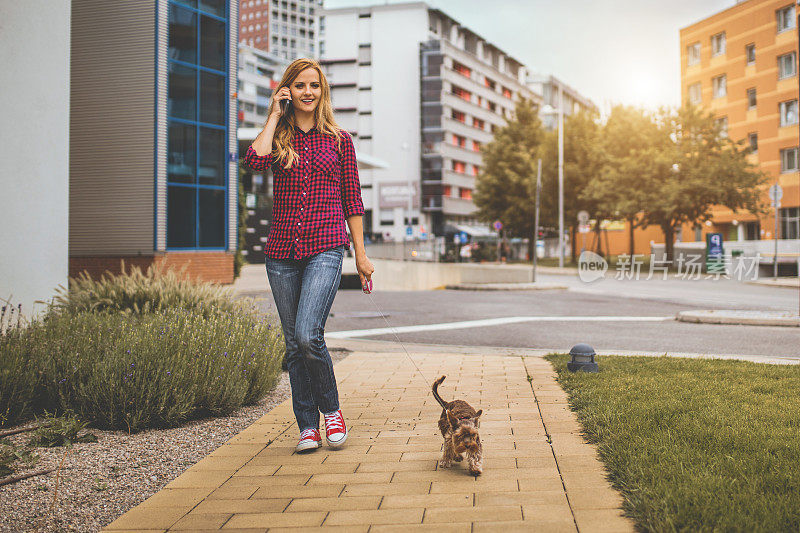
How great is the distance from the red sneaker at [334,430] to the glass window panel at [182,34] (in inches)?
688

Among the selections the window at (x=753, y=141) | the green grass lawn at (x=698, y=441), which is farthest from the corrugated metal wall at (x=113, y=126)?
the window at (x=753, y=141)

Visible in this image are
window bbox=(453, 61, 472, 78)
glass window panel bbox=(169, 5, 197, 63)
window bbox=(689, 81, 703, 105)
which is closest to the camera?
glass window panel bbox=(169, 5, 197, 63)

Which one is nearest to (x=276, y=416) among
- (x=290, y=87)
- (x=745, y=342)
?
(x=290, y=87)

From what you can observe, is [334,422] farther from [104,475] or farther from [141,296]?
[141,296]

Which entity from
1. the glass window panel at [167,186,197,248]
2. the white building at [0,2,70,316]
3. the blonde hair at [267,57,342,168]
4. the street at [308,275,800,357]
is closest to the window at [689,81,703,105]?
the street at [308,275,800,357]

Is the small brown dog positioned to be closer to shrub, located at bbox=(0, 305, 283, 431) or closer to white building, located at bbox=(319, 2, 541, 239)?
shrub, located at bbox=(0, 305, 283, 431)

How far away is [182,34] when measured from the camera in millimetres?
19719

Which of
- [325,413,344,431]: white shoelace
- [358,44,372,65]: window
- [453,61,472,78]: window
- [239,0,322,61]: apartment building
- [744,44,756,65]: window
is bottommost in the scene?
[325,413,344,431]: white shoelace

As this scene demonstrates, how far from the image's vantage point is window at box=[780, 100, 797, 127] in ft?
134

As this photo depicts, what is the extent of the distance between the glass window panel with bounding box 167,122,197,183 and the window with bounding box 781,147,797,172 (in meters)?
34.3

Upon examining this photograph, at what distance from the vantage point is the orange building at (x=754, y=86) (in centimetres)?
4078

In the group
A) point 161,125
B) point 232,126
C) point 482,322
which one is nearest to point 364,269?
point 482,322

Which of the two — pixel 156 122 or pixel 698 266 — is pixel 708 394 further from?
pixel 698 266

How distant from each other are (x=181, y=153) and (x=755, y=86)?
36744mm
